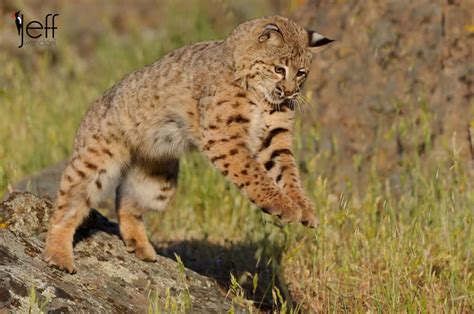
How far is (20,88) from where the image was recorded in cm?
933

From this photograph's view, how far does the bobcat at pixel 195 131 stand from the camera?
4949 mm

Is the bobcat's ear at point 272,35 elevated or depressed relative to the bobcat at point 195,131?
elevated

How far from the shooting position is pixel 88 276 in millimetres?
4789

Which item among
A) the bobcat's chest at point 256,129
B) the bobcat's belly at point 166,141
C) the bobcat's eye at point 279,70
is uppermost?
the bobcat's eye at point 279,70

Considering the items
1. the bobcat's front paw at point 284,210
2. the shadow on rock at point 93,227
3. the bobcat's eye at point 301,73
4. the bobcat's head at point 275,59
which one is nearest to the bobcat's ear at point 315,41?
the bobcat's head at point 275,59

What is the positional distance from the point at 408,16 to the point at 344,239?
2443 mm

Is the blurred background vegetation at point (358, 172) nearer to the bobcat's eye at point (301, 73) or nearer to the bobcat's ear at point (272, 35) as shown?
the bobcat's eye at point (301, 73)

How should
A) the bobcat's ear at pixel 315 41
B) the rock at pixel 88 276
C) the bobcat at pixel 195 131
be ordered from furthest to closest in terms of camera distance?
the bobcat's ear at pixel 315 41, the bobcat at pixel 195 131, the rock at pixel 88 276

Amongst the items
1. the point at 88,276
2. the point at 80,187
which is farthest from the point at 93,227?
the point at 88,276

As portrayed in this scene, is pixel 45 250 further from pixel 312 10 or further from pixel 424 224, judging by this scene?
pixel 312 10

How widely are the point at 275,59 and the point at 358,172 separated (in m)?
2.27

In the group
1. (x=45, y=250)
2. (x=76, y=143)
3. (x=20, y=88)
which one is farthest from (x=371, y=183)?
(x=20, y=88)

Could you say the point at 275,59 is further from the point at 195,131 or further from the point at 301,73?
the point at 195,131

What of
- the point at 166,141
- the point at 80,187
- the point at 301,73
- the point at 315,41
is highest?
the point at 315,41
